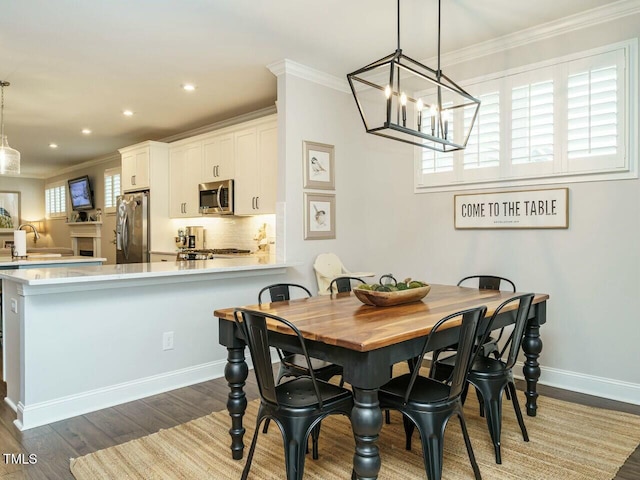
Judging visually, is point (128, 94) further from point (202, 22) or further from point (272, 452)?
point (272, 452)

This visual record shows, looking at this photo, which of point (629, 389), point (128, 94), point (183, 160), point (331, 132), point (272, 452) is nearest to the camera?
point (272, 452)

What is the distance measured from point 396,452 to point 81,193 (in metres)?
8.47

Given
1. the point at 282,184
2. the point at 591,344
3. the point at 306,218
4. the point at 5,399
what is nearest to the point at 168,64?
the point at 282,184

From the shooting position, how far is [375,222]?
457cm

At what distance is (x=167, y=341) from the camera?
3477 mm

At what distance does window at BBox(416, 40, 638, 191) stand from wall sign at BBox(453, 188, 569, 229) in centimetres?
11

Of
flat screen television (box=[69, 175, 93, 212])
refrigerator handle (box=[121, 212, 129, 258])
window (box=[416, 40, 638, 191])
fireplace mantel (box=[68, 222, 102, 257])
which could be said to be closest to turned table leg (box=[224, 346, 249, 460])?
window (box=[416, 40, 638, 191])

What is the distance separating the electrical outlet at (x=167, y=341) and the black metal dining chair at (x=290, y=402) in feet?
5.38

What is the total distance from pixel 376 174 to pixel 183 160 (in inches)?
116

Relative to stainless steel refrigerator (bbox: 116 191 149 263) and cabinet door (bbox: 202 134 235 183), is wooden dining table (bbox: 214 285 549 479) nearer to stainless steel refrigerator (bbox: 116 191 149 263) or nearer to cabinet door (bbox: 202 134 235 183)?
cabinet door (bbox: 202 134 235 183)

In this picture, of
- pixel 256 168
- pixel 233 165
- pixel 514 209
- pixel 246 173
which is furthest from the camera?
pixel 233 165

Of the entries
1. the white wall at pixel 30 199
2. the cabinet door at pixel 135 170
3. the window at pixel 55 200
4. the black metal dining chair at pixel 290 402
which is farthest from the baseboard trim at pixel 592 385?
the white wall at pixel 30 199

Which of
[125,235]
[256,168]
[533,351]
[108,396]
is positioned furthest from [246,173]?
[533,351]

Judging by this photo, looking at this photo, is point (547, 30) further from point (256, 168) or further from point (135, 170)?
point (135, 170)
